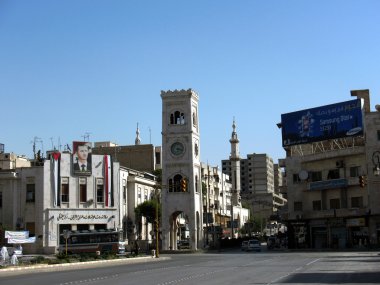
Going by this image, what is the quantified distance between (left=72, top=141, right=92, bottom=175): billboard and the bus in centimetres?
1349

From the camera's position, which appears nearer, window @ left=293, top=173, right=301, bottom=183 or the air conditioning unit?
the air conditioning unit

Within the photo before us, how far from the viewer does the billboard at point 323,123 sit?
245 ft

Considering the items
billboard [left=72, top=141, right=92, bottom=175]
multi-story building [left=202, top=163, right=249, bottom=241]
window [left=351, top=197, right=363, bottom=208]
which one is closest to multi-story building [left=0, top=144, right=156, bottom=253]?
billboard [left=72, top=141, right=92, bottom=175]

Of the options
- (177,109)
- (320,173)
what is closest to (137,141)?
(177,109)

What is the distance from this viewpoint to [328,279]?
25.8 m

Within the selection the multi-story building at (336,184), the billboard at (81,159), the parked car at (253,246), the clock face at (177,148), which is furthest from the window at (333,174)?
the billboard at (81,159)

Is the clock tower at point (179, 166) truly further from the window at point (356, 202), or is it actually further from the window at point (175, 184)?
the window at point (356, 202)

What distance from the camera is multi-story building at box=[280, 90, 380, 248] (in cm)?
7331

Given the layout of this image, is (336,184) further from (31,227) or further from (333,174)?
(31,227)

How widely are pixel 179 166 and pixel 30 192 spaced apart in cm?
1833

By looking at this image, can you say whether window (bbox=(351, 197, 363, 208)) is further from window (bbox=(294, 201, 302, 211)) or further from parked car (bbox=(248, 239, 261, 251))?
parked car (bbox=(248, 239, 261, 251))

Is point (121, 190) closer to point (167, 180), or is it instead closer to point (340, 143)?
point (167, 180)

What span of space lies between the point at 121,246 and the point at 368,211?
2856 cm

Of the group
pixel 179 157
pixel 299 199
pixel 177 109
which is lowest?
pixel 299 199
